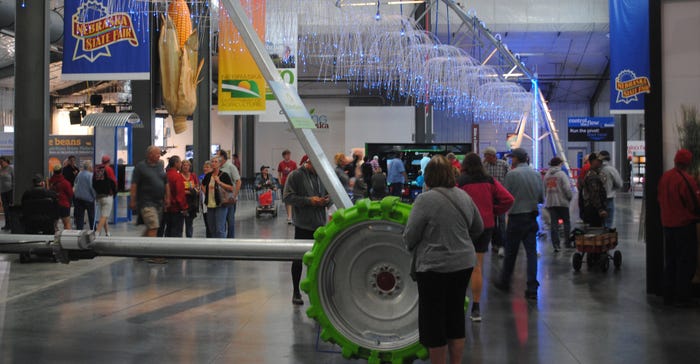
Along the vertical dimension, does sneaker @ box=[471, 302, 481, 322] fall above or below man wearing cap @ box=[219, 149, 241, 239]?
below

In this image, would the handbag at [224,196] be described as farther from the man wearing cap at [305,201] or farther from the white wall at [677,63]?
the white wall at [677,63]

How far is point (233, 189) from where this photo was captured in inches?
431

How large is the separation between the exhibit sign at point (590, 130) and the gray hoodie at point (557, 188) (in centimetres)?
2380

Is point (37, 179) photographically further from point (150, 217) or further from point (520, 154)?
point (520, 154)

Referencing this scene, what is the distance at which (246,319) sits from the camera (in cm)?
659

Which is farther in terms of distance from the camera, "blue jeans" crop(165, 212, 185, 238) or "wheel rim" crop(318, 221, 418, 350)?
"blue jeans" crop(165, 212, 185, 238)

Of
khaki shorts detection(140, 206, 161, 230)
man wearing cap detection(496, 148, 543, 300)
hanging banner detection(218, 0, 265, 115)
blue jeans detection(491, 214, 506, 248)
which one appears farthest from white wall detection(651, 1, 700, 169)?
hanging banner detection(218, 0, 265, 115)

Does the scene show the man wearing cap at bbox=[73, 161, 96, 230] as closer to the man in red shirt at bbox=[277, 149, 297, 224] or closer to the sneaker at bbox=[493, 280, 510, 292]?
the man in red shirt at bbox=[277, 149, 297, 224]

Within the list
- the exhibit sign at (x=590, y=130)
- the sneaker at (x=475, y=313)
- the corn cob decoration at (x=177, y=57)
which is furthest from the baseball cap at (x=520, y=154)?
the exhibit sign at (x=590, y=130)

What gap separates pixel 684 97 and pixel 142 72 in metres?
8.10

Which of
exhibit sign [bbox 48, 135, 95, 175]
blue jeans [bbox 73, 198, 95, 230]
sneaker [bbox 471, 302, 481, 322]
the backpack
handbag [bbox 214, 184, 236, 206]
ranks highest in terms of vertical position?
exhibit sign [bbox 48, 135, 95, 175]

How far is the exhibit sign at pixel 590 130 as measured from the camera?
34156mm

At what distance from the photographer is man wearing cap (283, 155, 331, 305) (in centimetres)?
686

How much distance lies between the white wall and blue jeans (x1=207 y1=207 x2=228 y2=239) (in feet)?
20.9
